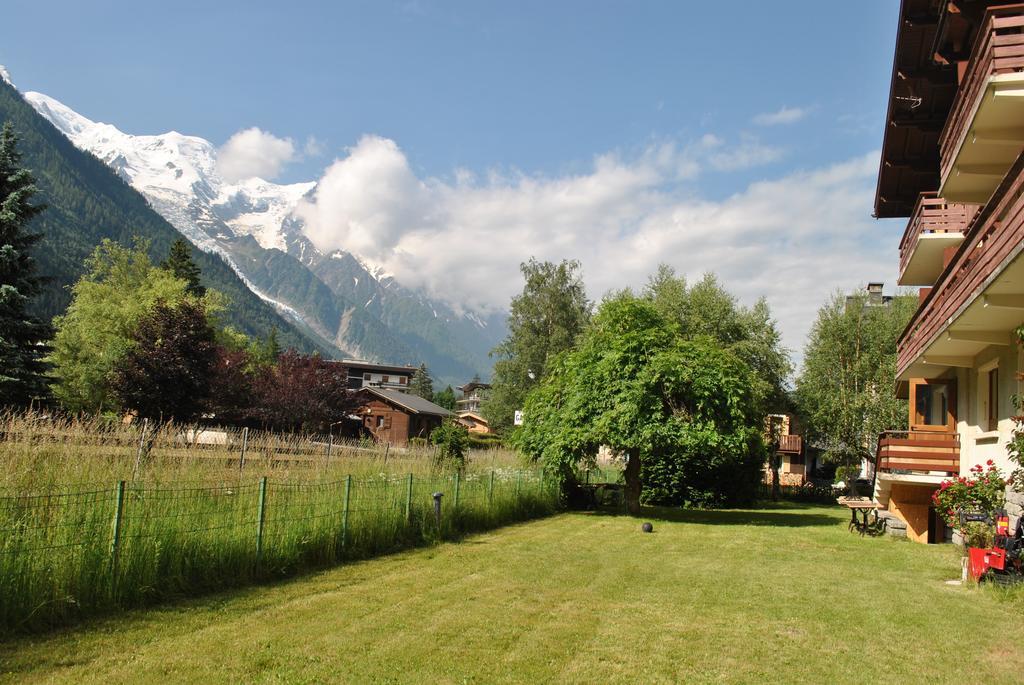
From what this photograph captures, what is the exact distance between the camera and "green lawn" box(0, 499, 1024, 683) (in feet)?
22.9

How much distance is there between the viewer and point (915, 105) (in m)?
19.2

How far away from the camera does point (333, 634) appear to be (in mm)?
8117

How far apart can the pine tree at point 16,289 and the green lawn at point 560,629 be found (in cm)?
2185

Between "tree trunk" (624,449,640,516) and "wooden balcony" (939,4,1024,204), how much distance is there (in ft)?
37.8

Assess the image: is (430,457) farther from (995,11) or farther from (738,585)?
(995,11)

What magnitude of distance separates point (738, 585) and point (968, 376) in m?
10.1

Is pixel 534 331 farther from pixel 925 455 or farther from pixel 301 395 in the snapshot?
pixel 925 455

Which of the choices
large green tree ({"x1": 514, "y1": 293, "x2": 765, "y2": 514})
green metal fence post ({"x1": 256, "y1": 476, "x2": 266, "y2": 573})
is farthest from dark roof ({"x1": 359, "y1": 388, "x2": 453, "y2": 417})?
green metal fence post ({"x1": 256, "y1": 476, "x2": 266, "y2": 573})

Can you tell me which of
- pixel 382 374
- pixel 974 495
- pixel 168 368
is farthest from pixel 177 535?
pixel 382 374

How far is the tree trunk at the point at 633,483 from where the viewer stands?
2406cm

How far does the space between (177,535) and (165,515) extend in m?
0.32

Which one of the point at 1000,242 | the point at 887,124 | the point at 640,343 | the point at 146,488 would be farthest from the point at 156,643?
the point at 887,124

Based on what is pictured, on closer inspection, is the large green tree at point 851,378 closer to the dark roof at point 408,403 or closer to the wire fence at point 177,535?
the wire fence at point 177,535

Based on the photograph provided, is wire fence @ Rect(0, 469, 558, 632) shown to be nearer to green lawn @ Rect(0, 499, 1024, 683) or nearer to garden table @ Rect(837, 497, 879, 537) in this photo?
green lawn @ Rect(0, 499, 1024, 683)
